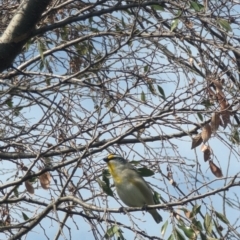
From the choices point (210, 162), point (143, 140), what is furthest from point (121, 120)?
point (210, 162)

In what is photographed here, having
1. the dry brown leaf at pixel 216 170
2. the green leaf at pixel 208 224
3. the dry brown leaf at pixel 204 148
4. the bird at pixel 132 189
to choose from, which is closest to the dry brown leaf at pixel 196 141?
the dry brown leaf at pixel 204 148

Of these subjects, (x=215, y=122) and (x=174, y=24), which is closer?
(x=215, y=122)

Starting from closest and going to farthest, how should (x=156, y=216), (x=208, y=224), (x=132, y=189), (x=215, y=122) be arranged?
1. (x=215, y=122)
2. (x=208, y=224)
3. (x=156, y=216)
4. (x=132, y=189)

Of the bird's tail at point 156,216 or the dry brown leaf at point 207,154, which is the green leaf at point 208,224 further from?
the bird's tail at point 156,216

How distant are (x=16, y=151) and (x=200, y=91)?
1541mm

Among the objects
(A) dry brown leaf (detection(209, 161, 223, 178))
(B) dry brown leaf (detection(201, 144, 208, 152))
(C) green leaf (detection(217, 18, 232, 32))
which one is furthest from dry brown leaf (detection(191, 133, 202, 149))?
(C) green leaf (detection(217, 18, 232, 32))

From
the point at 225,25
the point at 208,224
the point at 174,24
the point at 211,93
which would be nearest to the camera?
the point at 211,93

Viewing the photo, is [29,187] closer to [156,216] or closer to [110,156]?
[110,156]

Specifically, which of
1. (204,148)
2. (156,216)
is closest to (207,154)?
(204,148)

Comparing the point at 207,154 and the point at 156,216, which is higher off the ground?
the point at 156,216

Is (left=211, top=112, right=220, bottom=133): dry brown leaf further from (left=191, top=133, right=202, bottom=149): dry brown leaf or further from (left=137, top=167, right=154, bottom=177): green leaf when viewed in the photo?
(left=137, top=167, right=154, bottom=177): green leaf

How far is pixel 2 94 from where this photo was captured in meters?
4.93

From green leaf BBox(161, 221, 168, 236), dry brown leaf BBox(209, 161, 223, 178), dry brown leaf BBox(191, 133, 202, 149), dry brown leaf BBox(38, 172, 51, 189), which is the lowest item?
green leaf BBox(161, 221, 168, 236)

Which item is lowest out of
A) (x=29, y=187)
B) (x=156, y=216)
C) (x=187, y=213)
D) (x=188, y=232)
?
(x=188, y=232)
